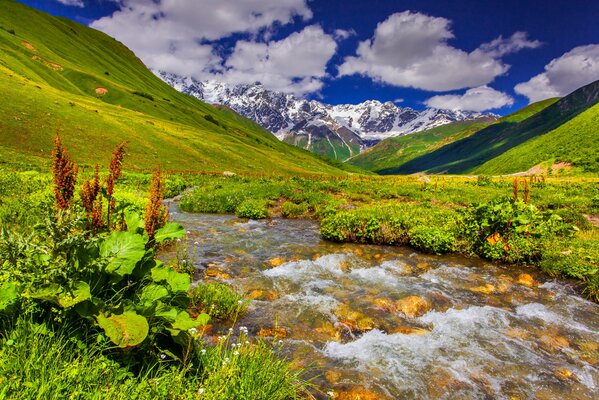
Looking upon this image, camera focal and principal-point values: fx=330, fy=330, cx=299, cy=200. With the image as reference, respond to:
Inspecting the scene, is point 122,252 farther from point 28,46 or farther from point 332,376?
point 28,46

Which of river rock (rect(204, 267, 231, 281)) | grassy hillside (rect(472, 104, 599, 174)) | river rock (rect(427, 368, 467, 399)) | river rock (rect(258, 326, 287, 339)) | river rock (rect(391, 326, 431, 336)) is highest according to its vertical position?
grassy hillside (rect(472, 104, 599, 174))

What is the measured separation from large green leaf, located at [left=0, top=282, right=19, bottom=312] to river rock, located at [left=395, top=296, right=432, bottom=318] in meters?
8.39

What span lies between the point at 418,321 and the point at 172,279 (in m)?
6.52

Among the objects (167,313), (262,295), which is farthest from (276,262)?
(167,313)

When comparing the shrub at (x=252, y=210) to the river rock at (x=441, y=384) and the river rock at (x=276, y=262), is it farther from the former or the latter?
the river rock at (x=441, y=384)

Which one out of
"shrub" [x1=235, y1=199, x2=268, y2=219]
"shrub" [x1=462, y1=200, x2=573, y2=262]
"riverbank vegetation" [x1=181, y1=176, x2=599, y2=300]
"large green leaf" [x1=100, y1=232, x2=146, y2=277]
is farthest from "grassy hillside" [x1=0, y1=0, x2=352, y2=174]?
"shrub" [x1=462, y1=200, x2=573, y2=262]

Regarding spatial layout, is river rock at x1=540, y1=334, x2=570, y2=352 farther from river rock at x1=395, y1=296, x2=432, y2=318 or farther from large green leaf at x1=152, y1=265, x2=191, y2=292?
large green leaf at x1=152, y1=265, x2=191, y2=292

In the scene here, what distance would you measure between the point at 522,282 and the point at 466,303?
342 cm

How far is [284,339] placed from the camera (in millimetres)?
7543

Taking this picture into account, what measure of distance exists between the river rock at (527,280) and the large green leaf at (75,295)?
42.8ft

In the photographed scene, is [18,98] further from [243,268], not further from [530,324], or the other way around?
[530,324]

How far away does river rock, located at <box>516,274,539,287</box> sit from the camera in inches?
456

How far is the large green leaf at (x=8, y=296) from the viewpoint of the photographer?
381 centimetres

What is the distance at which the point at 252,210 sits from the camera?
23.2m
